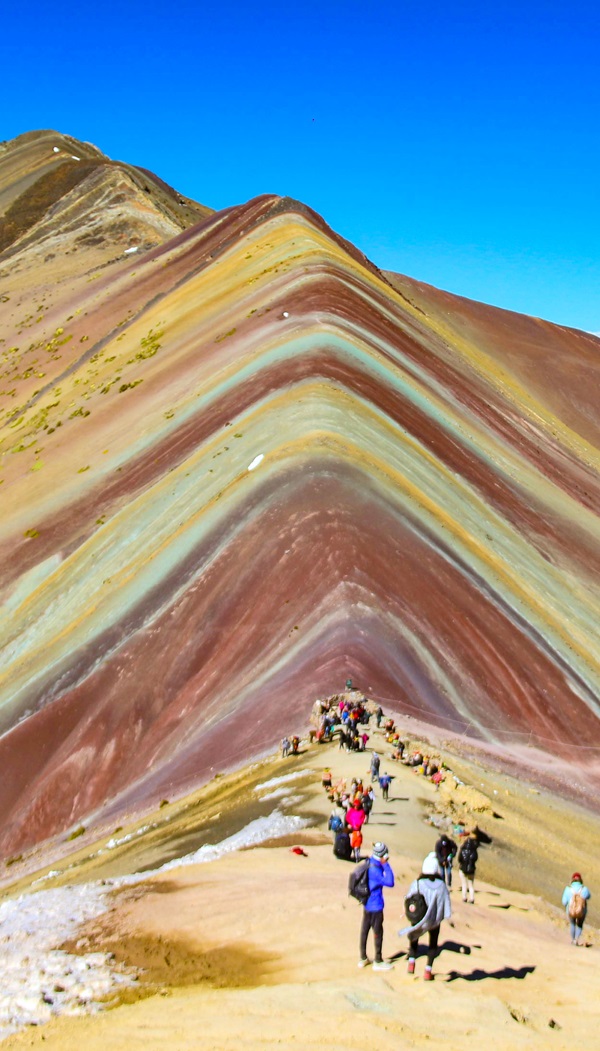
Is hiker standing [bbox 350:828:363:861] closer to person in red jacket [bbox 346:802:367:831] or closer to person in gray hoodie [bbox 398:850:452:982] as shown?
person in red jacket [bbox 346:802:367:831]

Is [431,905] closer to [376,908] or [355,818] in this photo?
[376,908]

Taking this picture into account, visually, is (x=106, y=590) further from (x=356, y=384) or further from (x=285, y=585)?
(x=356, y=384)

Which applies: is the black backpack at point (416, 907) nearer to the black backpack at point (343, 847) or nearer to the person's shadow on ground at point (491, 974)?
the person's shadow on ground at point (491, 974)

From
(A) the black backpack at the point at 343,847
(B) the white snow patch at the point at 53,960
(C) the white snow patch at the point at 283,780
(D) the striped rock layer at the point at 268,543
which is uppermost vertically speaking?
(D) the striped rock layer at the point at 268,543

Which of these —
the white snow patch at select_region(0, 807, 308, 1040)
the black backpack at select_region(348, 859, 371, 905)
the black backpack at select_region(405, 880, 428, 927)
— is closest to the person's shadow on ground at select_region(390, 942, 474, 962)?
the black backpack at select_region(405, 880, 428, 927)

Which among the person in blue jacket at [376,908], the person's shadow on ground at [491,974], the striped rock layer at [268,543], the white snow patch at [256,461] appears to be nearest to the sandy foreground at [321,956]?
the person's shadow on ground at [491,974]

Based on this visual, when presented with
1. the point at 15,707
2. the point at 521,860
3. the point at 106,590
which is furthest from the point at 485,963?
the point at 106,590
